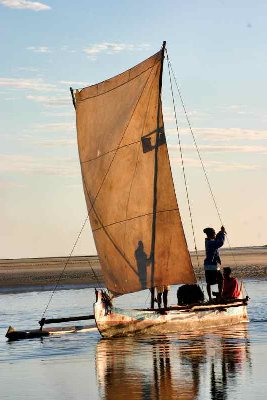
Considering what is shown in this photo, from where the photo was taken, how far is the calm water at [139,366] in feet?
65.2

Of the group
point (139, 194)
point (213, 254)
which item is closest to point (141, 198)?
point (139, 194)

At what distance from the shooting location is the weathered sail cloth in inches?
1284

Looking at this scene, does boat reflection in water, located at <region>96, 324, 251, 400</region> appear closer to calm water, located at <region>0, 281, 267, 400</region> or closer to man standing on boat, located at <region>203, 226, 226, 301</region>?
calm water, located at <region>0, 281, 267, 400</region>

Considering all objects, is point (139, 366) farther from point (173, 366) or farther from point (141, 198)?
point (141, 198)

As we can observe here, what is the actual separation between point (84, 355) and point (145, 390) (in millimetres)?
6793

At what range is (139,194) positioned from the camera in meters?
32.7

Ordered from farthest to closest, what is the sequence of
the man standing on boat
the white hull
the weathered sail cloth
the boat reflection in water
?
the man standing on boat
the weathered sail cloth
the white hull
the boat reflection in water

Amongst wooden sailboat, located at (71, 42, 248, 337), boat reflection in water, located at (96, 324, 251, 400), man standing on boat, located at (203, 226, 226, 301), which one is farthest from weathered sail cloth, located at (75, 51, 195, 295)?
boat reflection in water, located at (96, 324, 251, 400)

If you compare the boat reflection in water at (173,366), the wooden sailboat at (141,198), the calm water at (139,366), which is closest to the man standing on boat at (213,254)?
the wooden sailboat at (141,198)

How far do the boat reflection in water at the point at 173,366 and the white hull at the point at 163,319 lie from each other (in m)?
0.59

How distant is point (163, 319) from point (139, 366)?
8.94 meters

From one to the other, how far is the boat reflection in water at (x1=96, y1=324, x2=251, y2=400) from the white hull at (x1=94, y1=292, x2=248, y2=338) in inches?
23.4

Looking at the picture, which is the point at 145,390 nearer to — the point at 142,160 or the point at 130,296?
the point at 142,160

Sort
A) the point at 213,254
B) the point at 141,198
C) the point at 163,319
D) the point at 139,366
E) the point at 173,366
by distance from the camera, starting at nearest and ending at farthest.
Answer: the point at 173,366, the point at 139,366, the point at 163,319, the point at 141,198, the point at 213,254
